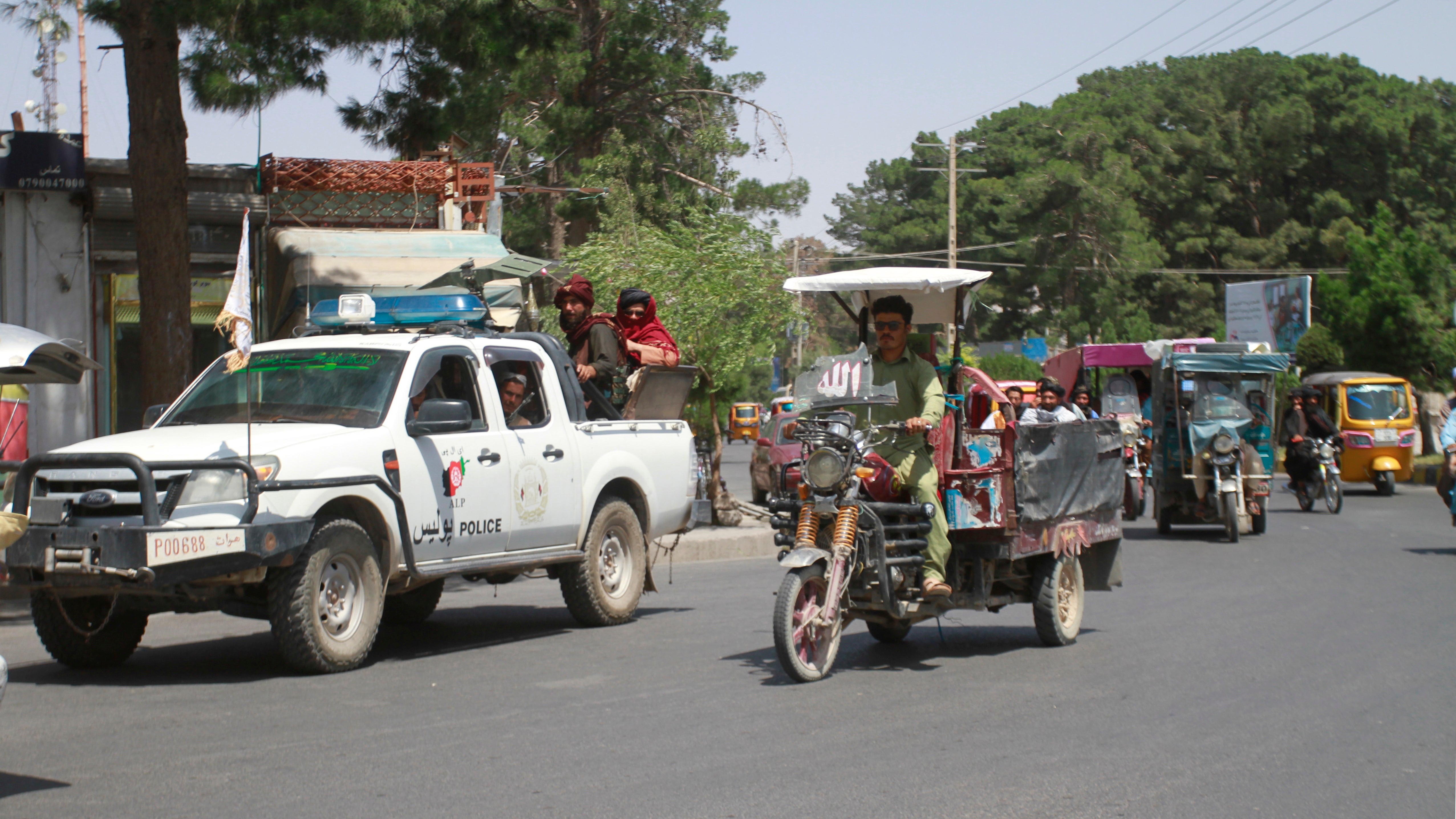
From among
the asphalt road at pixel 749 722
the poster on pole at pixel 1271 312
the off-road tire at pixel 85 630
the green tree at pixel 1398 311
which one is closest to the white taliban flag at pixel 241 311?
the off-road tire at pixel 85 630

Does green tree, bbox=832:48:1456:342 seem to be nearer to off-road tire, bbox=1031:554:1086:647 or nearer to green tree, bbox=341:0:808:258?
green tree, bbox=341:0:808:258

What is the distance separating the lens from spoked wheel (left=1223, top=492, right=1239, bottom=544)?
54.7 ft

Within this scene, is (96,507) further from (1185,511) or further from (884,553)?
(1185,511)

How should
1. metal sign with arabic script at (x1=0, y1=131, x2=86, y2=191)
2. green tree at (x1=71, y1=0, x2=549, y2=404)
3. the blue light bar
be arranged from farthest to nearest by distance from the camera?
metal sign with arabic script at (x1=0, y1=131, x2=86, y2=191)
green tree at (x1=71, y1=0, x2=549, y2=404)
the blue light bar

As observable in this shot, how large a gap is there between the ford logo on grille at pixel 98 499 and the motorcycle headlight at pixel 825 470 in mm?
3757

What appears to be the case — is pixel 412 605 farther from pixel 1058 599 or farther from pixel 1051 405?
pixel 1051 405

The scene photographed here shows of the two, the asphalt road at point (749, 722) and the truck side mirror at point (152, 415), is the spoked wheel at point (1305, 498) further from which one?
the truck side mirror at point (152, 415)

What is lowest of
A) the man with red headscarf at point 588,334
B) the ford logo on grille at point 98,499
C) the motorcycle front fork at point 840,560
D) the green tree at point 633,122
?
the motorcycle front fork at point 840,560

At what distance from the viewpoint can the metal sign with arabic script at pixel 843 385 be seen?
779 centimetres

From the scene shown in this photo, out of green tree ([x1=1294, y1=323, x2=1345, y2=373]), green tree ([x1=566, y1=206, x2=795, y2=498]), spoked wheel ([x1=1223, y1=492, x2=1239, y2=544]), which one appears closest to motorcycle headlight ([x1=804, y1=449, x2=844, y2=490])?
green tree ([x1=566, y1=206, x2=795, y2=498])

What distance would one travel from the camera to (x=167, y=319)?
40.3 ft

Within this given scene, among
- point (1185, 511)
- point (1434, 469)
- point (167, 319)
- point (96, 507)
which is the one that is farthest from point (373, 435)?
point (1434, 469)

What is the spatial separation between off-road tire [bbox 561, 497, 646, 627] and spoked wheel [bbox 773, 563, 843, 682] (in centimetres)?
260

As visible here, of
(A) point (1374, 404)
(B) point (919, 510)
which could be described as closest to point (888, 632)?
(B) point (919, 510)
